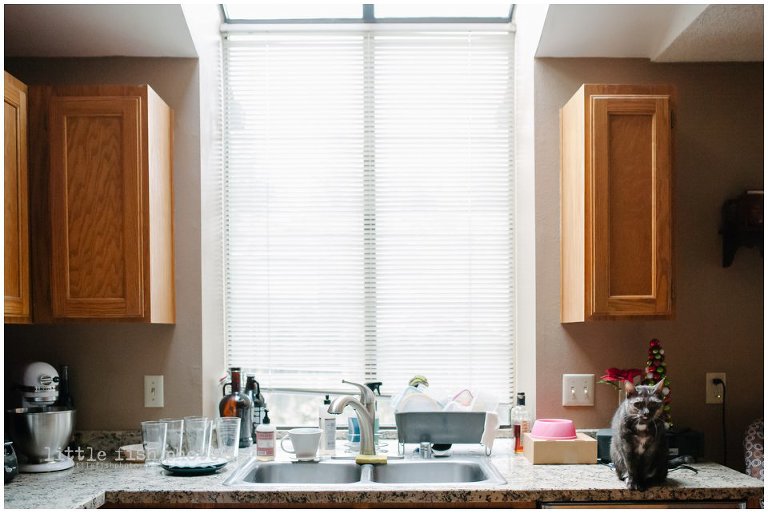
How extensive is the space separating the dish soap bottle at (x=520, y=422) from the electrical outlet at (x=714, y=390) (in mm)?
677

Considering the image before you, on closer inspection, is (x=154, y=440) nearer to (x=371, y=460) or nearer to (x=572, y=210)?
(x=371, y=460)

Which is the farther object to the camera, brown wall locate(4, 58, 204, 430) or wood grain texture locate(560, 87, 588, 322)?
brown wall locate(4, 58, 204, 430)

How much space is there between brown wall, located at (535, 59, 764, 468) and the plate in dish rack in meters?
1.18

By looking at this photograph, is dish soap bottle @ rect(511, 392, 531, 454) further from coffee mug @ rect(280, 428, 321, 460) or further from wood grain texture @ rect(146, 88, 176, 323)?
wood grain texture @ rect(146, 88, 176, 323)

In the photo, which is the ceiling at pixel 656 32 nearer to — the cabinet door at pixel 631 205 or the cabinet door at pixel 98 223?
the cabinet door at pixel 631 205

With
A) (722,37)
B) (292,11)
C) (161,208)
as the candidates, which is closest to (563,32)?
(722,37)

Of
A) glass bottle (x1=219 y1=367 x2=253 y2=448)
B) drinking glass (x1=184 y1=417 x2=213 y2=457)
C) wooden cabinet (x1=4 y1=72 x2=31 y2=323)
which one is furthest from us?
glass bottle (x1=219 y1=367 x2=253 y2=448)

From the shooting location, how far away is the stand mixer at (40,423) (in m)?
2.50

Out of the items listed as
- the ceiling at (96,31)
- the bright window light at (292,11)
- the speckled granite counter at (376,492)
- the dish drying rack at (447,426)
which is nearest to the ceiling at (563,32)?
the ceiling at (96,31)

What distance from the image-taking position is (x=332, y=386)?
10.4 feet

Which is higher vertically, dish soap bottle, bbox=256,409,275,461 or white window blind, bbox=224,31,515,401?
white window blind, bbox=224,31,515,401

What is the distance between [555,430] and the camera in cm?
265

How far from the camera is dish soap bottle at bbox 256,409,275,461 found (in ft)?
8.73

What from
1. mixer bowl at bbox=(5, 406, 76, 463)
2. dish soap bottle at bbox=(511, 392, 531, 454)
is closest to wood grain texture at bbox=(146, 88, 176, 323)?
mixer bowl at bbox=(5, 406, 76, 463)
